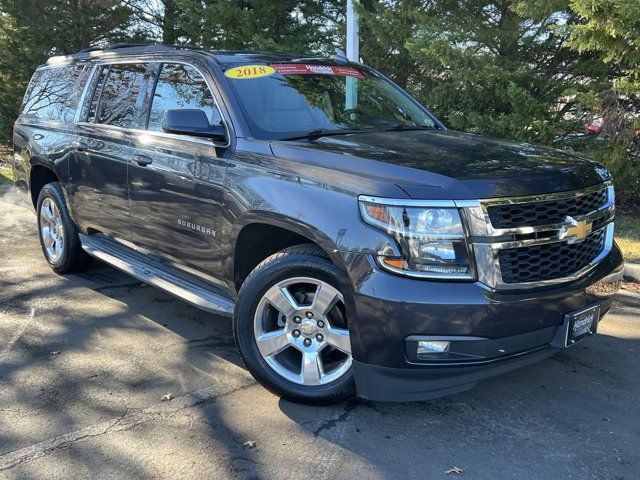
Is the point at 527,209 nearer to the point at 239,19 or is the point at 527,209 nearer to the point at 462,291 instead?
the point at 462,291

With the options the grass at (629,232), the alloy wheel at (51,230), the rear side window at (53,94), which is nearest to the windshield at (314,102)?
the rear side window at (53,94)

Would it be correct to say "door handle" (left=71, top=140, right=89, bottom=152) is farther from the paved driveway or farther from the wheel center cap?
the wheel center cap

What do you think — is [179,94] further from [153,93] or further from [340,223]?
[340,223]

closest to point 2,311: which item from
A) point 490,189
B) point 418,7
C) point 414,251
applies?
point 414,251

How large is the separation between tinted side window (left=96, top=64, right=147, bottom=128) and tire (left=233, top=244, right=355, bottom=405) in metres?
1.97

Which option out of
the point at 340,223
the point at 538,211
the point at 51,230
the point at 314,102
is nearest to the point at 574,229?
the point at 538,211

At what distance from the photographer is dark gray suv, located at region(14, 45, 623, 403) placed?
9.30ft

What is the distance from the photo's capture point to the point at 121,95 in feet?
15.8

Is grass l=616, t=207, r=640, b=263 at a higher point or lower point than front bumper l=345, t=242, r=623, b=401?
lower

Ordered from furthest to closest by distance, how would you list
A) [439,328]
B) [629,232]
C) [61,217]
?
1. [629,232]
2. [61,217]
3. [439,328]

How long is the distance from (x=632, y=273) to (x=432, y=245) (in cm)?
388

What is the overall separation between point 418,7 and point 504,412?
23.8 ft

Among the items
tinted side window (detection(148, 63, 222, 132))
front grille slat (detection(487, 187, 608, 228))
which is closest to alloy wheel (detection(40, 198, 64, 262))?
tinted side window (detection(148, 63, 222, 132))

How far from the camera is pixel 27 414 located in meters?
3.33
